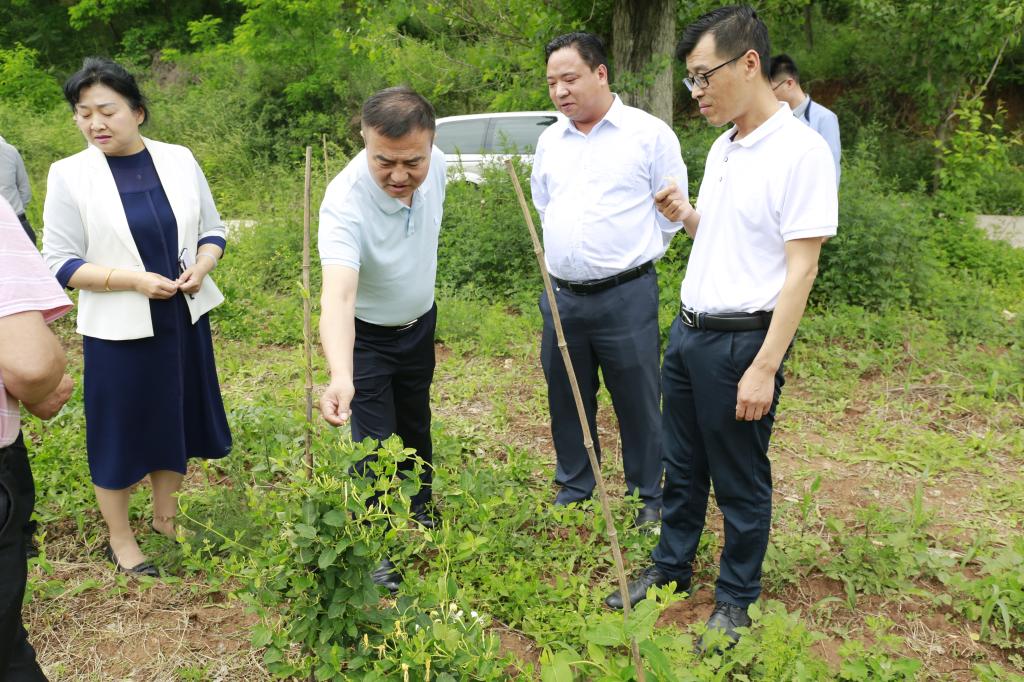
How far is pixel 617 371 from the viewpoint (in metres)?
3.25

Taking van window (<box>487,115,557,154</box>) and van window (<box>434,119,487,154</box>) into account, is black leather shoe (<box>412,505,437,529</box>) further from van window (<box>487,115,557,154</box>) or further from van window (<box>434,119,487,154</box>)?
van window (<box>434,119,487,154</box>)

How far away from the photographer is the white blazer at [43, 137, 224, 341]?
8.92 ft

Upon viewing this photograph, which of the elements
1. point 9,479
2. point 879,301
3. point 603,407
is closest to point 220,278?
point 603,407

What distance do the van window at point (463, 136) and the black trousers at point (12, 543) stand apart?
7.67 meters

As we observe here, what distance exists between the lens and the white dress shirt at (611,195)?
10.3ft

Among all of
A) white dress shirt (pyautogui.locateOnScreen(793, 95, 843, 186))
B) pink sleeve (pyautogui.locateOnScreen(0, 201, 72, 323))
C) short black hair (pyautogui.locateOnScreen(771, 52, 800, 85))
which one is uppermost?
short black hair (pyautogui.locateOnScreen(771, 52, 800, 85))

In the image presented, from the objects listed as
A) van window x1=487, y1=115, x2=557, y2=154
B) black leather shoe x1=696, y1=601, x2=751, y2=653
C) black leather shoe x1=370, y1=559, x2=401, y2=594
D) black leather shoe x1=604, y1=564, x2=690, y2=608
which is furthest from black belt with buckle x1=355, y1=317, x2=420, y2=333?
van window x1=487, y1=115, x2=557, y2=154

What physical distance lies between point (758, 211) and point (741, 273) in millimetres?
198

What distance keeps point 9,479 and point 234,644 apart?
1234 millimetres

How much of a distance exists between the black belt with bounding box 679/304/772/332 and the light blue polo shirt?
1.03 metres

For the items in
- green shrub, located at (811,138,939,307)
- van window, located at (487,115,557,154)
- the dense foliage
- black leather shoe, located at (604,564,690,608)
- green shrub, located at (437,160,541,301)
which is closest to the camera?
the dense foliage

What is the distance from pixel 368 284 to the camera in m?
2.76

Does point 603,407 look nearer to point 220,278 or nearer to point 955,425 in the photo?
point 955,425

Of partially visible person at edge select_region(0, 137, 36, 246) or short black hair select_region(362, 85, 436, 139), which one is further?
partially visible person at edge select_region(0, 137, 36, 246)
